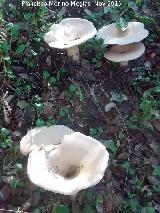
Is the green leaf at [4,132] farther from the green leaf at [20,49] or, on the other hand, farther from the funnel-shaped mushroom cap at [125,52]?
the funnel-shaped mushroom cap at [125,52]

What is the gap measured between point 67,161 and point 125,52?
5.28 ft

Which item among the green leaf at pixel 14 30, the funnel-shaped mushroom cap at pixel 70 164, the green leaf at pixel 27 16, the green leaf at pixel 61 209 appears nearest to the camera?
the funnel-shaped mushroom cap at pixel 70 164

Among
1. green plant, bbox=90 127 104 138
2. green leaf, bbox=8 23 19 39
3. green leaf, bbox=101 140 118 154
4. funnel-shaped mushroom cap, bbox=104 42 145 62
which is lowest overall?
green leaf, bbox=101 140 118 154

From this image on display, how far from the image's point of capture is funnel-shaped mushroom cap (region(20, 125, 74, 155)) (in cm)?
387

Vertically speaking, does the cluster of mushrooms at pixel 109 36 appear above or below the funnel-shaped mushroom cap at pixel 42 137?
above

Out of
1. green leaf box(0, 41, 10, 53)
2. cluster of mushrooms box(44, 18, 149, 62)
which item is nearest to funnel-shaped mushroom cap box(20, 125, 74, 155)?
cluster of mushrooms box(44, 18, 149, 62)

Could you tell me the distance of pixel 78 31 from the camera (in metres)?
4.69

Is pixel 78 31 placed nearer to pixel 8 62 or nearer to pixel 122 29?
pixel 122 29

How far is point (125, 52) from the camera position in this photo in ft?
15.7

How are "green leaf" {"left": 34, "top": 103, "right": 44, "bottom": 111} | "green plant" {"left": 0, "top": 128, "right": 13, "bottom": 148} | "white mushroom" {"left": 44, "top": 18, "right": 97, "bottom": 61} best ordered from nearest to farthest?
"green plant" {"left": 0, "top": 128, "right": 13, "bottom": 148} → "green leaf" {"left": 34, "top": 103, "right": 44, "bottom": 111} → "white mushroom" {"left": 44, "top": 18, "right": 97, "bottom": 61}

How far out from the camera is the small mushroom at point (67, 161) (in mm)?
3393

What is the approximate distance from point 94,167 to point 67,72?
5.29 feet

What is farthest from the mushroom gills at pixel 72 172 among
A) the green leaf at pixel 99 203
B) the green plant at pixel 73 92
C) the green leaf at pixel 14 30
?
the green leaf at pixel 14 30

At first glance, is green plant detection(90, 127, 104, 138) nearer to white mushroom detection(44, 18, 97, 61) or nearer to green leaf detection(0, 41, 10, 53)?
white mushroom detection(44, 18, 97, 61)
